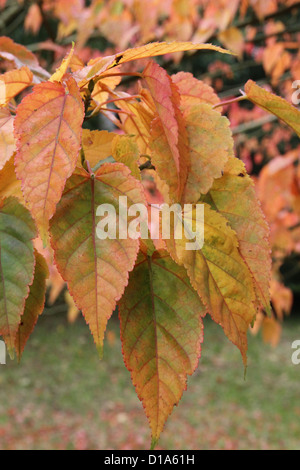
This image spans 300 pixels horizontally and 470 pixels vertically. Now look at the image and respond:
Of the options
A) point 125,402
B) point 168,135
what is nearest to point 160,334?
point 168,135

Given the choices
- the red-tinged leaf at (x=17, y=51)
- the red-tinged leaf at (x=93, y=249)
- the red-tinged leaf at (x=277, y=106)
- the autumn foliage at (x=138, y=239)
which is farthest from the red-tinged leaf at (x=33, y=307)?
the red-tinged leaf at (x=17, y=51)

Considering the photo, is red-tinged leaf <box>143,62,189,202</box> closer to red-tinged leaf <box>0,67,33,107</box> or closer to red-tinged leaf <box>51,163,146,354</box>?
red-tinged leaf <box>51,163,146,354</box>

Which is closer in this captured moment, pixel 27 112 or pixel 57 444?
pixel 27 112

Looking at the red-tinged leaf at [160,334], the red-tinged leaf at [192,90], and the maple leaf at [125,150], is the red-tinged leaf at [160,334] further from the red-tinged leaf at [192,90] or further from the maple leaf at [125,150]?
the red-tinged leaf at [192,90]

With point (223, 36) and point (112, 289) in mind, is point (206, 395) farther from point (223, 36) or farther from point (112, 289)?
point (112, 289)

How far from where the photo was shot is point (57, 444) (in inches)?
186

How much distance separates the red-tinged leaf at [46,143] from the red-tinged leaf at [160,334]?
132mm

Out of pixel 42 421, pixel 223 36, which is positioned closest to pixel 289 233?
pixel 223 36

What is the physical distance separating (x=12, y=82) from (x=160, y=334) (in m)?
0.33

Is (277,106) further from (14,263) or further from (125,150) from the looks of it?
(14,263)

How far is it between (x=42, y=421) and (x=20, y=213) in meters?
5.39

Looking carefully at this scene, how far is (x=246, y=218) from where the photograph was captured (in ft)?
1.65

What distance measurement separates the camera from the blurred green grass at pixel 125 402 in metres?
4.87

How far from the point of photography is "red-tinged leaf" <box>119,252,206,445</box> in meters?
0.47
